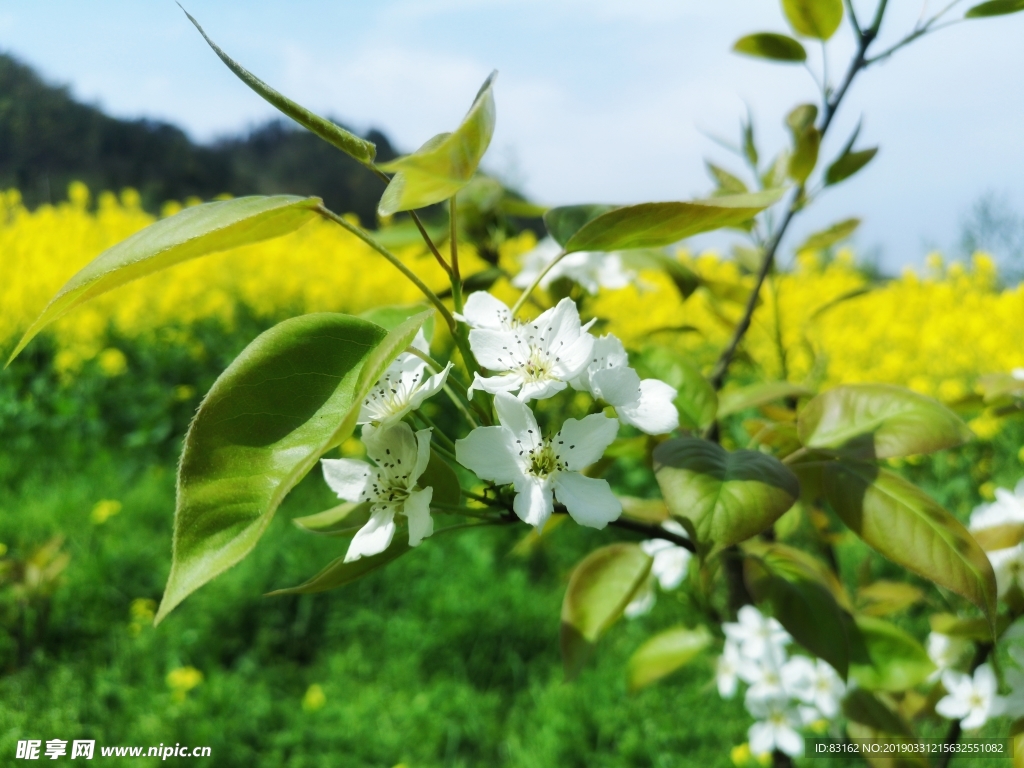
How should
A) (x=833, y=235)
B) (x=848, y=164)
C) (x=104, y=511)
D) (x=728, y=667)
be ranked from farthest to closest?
(x=104, y=511) → (x=728, y=667) → (x=833, y=235) → (x=848, y=164)

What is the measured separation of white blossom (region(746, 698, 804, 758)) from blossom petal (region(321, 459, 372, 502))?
30.7 inches

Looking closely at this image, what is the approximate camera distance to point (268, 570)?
6.86 feet

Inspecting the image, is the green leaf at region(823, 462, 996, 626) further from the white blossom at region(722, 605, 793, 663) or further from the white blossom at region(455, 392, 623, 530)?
the white blossom at region(722, 605, 793, 663)

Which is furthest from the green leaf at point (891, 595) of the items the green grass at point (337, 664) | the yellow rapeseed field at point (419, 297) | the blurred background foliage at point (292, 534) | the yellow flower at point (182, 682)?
the yellow rapeseed field at point (419, 297)

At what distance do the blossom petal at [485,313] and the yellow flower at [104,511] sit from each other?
2.08 metres

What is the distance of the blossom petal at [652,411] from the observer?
0.46 m

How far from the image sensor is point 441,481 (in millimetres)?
461

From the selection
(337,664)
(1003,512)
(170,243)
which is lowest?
(337,664)

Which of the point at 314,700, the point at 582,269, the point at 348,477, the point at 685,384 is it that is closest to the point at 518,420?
the point at 348,477

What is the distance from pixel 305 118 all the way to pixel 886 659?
0.69 m

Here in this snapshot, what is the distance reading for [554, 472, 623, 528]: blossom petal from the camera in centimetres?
43

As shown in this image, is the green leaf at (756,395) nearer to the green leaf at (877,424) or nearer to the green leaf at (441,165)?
the green leaf at (877,424)

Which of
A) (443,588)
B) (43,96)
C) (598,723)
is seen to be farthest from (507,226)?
(43,96)

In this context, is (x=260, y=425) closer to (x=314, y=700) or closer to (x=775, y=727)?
(x=775, y=727)
